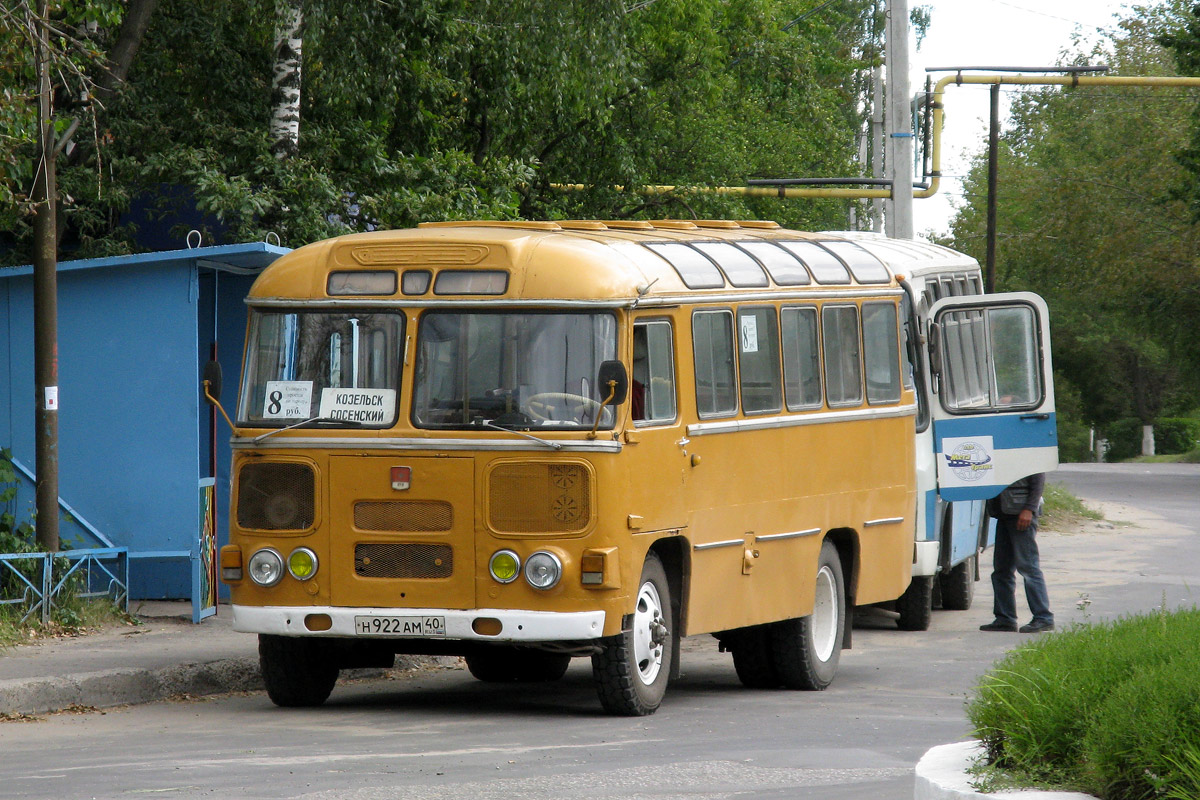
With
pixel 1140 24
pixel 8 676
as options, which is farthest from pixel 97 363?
pixel 1140 24

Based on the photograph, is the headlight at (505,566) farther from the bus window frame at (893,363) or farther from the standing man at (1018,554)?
the standing man at (1018,554)

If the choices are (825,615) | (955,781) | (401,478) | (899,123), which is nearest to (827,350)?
(825,615)

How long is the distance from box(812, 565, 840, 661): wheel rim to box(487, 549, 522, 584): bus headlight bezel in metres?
2.90

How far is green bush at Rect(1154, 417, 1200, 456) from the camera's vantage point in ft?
225

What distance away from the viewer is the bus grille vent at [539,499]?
9367 millimetres

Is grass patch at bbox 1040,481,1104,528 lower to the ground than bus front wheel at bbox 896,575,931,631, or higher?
lower

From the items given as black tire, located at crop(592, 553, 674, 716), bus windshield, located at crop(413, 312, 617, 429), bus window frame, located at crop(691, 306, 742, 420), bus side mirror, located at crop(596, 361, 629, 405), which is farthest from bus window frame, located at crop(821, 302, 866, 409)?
bus side mirror, located at crop(596, 361, 629, 405)

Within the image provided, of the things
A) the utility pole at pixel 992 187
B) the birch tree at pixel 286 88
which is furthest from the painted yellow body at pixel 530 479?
the utility pole at pixel 992 187

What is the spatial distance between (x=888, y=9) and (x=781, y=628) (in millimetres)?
12787

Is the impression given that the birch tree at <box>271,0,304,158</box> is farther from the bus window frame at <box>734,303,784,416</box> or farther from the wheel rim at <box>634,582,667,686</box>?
the wheel rim at <box>634,582,667,686</box>

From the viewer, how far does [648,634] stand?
388 inches

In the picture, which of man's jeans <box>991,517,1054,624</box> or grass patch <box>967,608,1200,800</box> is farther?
man's jeans <box>991,517,1054,624</box>

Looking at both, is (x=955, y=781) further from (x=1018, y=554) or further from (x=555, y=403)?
(x=1018, y=554)

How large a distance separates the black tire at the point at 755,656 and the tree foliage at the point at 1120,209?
93.8 ft
